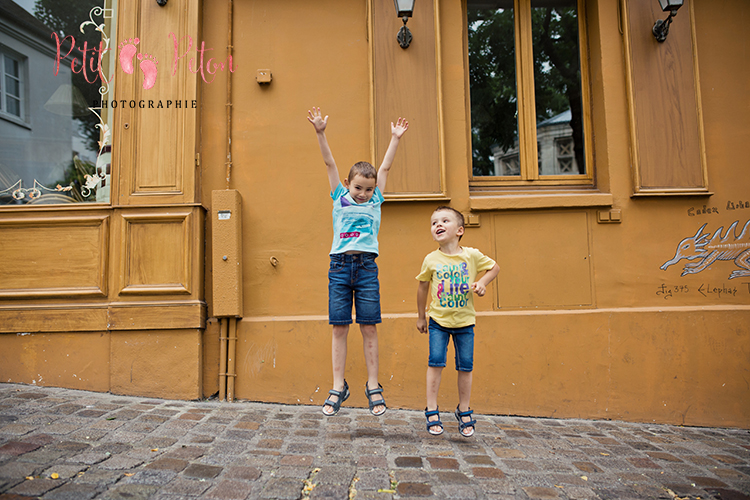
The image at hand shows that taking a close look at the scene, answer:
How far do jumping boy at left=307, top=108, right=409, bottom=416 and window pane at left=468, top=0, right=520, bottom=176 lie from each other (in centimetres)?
181

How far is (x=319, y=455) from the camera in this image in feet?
9.98

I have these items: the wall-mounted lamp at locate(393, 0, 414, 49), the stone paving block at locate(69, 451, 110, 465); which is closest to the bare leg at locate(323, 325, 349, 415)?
the stone paving block at locate(69, 451, 110, 465)

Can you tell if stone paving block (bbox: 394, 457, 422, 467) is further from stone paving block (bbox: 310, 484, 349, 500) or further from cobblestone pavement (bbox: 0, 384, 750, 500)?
stone paving block (bbox: 310, 484, 349, 500)

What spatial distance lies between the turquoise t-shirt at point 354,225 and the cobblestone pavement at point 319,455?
1.31m

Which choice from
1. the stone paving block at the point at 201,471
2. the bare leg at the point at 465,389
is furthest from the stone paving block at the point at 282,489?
the bare leg at the point at 465,389

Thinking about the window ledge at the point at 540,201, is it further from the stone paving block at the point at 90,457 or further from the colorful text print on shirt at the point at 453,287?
the stone paving block at the point at 90,457

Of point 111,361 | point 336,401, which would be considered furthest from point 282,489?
point 111,361

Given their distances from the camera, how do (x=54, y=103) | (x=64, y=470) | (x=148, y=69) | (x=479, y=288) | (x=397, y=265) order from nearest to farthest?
(x=64, y=470), (x=479, y=288), (x=397, y=265), (x=148, y=69), (x=54, y=103)

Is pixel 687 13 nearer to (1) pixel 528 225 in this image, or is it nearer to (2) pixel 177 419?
(1) pixel 528 225

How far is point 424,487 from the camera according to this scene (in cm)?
262

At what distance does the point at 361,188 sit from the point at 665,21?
355 centimetres

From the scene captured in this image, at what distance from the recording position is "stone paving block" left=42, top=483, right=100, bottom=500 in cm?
237

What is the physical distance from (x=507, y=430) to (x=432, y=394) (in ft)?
2.88

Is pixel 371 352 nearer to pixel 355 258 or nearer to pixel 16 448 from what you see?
pixel 355 258
